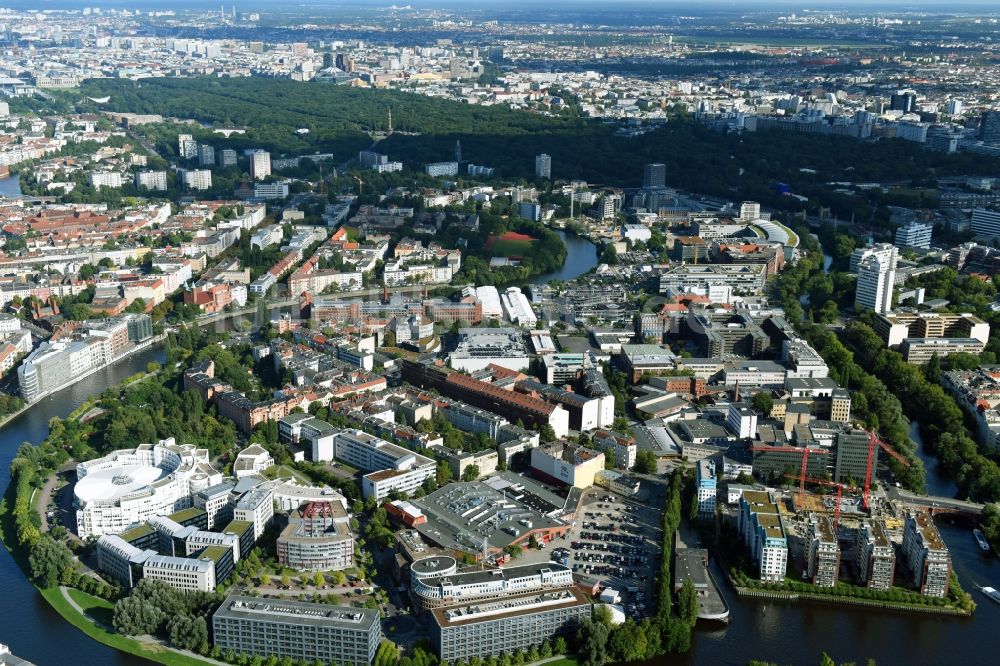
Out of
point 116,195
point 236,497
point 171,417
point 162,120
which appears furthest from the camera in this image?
point 162,120

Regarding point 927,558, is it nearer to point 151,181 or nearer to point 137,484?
point 137,484

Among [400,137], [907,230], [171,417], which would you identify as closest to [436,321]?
[171,417]

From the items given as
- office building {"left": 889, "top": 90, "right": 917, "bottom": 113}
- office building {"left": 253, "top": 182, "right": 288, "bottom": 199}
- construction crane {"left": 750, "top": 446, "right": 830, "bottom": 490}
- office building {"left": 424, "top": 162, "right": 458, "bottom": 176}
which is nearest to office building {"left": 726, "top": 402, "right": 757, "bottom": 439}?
construction crane {"left": 750, "top": 446, "right": 830, "bottom": 490}

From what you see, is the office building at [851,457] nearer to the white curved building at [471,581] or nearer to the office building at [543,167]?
the white curved building at [471,581]

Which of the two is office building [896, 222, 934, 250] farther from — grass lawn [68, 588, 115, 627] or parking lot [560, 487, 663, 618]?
grass lawn [68, 588, 115, 627]

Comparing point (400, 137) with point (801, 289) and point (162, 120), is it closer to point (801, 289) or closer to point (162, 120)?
point (162, 120)

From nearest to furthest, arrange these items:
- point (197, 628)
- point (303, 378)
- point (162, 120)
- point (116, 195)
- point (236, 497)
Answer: point (197, 628) → point (236, 497) → point (303, 378) → point (116, 195) → point (162, 120)

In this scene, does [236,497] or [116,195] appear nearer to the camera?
[236,497]
